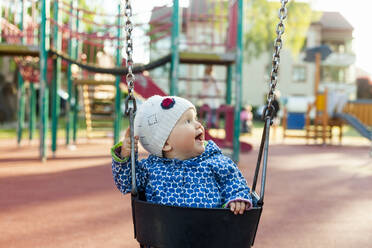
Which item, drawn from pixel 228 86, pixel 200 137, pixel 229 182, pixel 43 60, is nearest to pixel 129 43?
pixel 200 137

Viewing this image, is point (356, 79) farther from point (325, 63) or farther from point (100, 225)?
point (100, 225)

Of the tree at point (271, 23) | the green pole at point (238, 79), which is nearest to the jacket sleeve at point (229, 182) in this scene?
the green pole at point (238, 79)

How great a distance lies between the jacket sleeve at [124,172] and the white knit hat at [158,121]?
0.09 metres

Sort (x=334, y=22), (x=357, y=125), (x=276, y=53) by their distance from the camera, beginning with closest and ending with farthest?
(x=276, y=53) → (x=357, y=125) → (x=334, y=22)

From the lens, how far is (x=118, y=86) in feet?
22.3

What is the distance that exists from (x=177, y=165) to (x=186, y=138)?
103 millimetres

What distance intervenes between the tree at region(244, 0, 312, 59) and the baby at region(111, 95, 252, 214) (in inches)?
766

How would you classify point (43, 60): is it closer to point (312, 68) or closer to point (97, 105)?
point (97, 105)

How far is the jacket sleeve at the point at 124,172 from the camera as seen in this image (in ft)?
5.34

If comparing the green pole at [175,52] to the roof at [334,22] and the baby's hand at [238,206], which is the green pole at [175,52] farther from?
the roof at [334,22]

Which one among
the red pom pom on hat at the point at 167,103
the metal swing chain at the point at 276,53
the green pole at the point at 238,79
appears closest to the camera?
the metal swing chain at the point at 276,53

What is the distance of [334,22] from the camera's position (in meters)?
32.3

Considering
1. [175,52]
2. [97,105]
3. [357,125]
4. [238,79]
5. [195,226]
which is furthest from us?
[357,125]

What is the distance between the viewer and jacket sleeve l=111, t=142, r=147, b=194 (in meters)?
1.63
